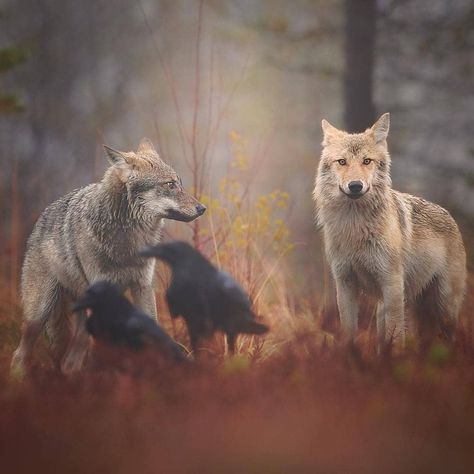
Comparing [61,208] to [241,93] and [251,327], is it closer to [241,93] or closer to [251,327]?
[251,327]

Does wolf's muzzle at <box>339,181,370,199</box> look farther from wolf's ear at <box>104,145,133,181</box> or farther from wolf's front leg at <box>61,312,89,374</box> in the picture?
wolf's front leg at <box>61,312,89,374</box>

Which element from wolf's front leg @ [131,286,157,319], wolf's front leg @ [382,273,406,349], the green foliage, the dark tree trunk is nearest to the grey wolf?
wolf's front leg @ [131,286,157,319]

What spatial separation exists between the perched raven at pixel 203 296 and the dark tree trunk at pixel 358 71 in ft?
18.8

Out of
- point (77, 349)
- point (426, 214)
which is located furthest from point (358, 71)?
point (77, 349)

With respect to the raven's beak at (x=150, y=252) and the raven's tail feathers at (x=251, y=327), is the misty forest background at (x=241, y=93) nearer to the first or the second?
the raven's beak at (x=150, y=252)

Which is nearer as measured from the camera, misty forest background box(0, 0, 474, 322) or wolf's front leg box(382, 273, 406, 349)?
wolf's front leg box(382, 273, 406, 349)

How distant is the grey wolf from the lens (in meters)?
4.66

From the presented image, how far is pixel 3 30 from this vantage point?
1407 centimetres

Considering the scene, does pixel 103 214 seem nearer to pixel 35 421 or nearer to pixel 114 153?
pixel 114 153

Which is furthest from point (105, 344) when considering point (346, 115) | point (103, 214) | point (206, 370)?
point (346, 115)

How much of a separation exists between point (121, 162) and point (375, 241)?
1949mm

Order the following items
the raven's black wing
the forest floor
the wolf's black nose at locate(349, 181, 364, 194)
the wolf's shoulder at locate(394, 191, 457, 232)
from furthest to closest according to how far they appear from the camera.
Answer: the wolf's shoulder at locate(394, 191, 457, 232) < the wolf's black nose at locate(349, 181, 364, 194) < the raven's black wing < the forest floor

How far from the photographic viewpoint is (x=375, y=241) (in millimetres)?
5102

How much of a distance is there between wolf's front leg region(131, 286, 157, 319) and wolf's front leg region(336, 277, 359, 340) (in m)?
1.43
